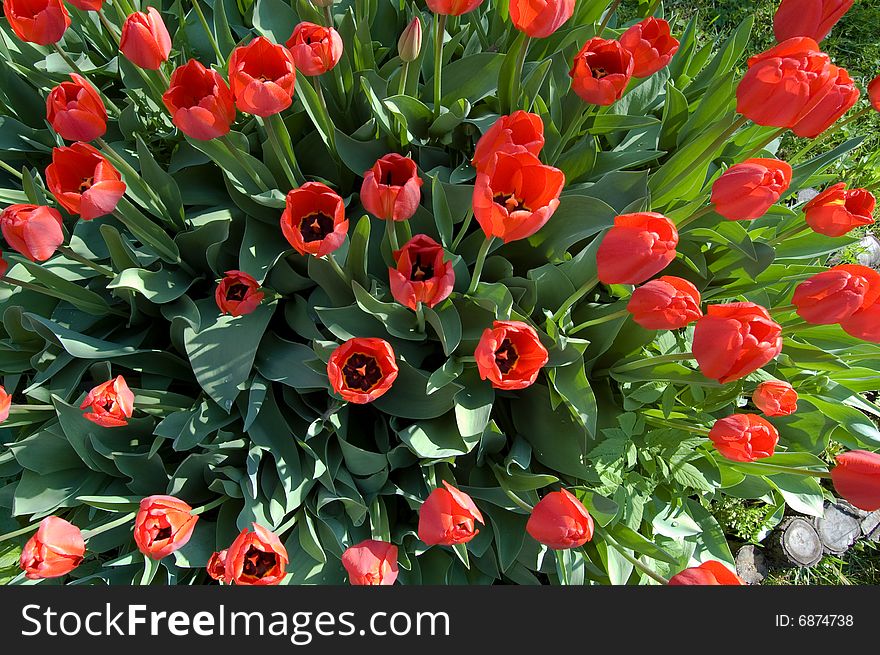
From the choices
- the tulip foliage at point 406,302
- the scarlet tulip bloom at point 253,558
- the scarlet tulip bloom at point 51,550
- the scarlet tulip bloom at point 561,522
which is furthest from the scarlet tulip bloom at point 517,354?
the scarlet tulip bloom at point 51,550

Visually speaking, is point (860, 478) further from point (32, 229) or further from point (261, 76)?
point (32, 229)

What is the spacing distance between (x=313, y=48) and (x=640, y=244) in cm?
74

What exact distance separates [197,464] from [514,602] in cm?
84

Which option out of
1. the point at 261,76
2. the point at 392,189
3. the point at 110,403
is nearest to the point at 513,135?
the point at 392,189

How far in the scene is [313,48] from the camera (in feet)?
4.39

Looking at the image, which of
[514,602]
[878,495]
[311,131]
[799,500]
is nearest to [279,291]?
[311,131]

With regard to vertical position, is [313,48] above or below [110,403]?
above

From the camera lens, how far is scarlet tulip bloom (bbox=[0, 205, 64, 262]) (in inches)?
51.9

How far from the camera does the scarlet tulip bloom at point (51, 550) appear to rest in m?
1.28

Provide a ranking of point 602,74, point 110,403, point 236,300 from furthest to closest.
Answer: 1. point 236,300
2. point 602,74
3. point 110,403

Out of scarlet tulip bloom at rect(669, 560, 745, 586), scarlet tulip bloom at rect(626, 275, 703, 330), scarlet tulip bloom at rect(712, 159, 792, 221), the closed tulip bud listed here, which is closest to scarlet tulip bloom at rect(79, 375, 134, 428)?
the closed tulip bud

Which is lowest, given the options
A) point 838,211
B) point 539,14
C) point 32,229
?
point 32,229

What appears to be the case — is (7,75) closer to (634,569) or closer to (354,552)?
(354,552)

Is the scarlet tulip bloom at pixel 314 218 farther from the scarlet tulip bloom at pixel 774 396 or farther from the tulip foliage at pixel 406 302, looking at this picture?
the scarlet tulip bloom at pixel 774 396
